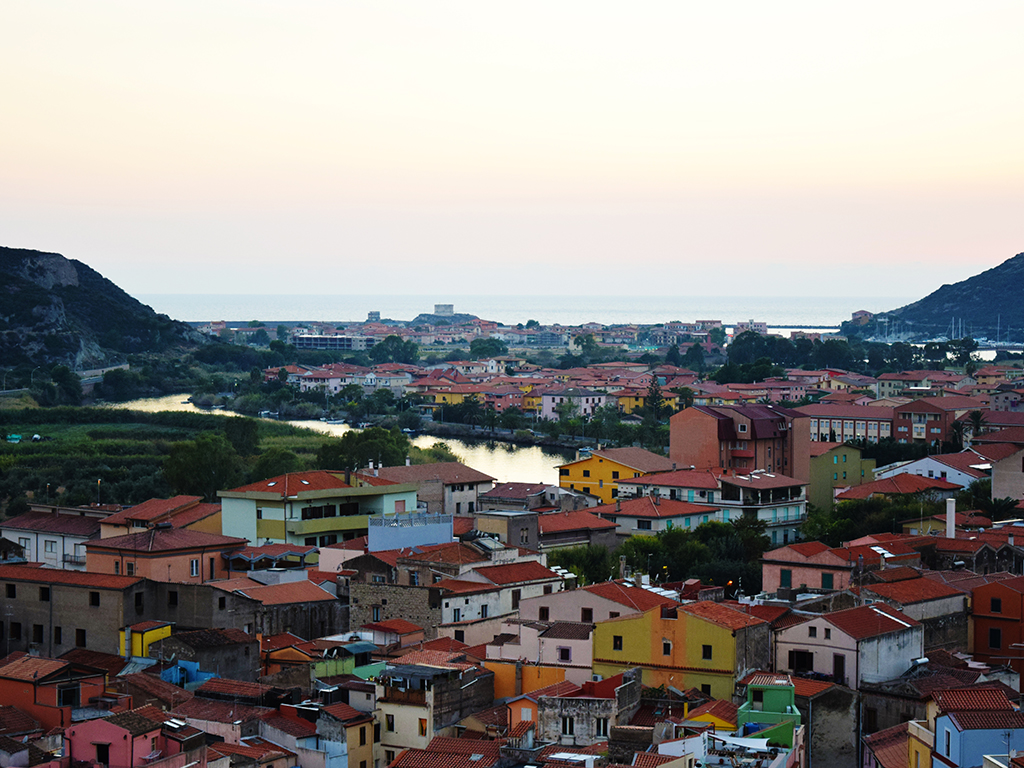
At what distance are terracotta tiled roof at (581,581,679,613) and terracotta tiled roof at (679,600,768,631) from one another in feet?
0.92

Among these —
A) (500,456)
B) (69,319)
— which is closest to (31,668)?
(500,456)

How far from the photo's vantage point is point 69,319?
7088 centimetres

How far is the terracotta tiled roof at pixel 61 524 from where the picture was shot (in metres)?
17.1

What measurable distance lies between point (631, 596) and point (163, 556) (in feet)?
16.9

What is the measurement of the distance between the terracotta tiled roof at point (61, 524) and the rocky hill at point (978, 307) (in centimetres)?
9708

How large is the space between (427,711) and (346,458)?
1657cm

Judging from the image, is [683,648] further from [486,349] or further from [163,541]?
[486,349]

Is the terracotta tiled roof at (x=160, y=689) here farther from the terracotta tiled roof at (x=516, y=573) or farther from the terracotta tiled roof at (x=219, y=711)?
the terracotta tiled roof at (x=516, y=573)

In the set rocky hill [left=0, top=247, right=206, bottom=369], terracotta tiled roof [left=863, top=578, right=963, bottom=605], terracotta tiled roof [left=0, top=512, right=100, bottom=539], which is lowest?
terracotta tiled roof [left=0, top=512, right=100, bottom=539]

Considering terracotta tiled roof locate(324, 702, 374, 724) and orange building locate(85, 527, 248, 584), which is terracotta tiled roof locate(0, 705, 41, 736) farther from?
orange building locate(85, 527, 248, 584)

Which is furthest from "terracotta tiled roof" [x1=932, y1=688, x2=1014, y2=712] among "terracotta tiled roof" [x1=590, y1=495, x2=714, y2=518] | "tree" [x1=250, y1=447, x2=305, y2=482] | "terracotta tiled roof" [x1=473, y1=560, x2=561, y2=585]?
"tree" [x1=250, y1=447, x2=305, y2=482]

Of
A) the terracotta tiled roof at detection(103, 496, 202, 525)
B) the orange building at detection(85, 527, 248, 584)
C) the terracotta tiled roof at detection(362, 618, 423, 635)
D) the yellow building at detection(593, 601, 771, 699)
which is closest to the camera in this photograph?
the yellow building at detection(593, 601, 771, 699)

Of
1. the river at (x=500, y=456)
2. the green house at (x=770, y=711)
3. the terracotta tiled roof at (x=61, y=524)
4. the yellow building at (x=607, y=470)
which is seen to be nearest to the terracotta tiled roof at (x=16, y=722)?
the green house at (x=770, y=711)

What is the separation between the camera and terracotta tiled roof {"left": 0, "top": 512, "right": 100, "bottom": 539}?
17078 mm
